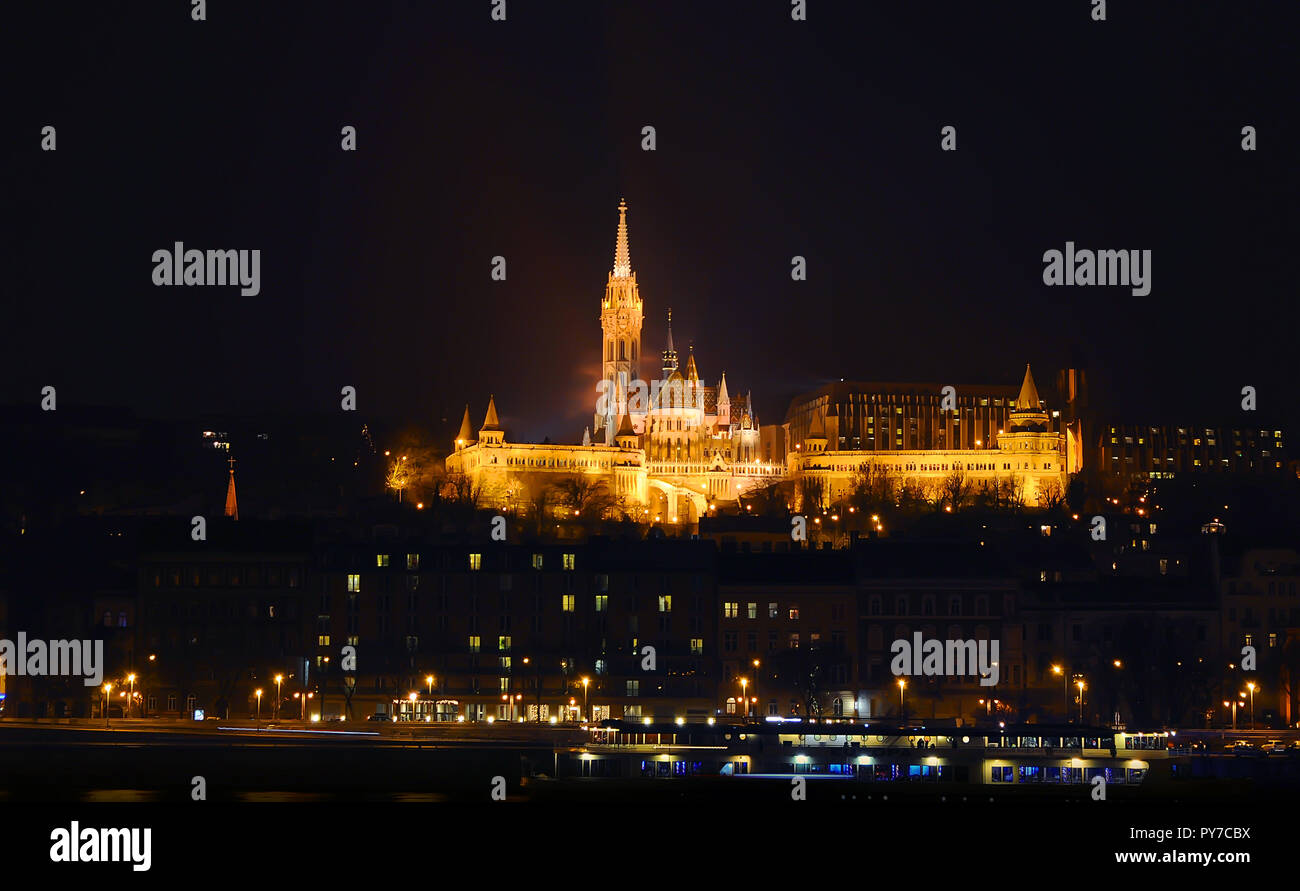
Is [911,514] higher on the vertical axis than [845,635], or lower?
higher

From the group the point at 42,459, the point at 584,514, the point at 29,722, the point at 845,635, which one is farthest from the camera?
the point at 584,514

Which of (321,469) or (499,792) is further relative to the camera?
(321,469)

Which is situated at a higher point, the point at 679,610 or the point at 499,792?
the point at 679,610
